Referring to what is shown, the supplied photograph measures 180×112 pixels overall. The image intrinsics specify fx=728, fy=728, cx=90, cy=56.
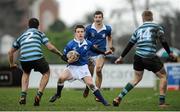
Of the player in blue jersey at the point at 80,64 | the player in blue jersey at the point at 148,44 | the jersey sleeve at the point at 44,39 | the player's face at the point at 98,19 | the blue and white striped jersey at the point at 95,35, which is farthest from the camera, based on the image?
the blue and white striped jersey at the point at 95,35

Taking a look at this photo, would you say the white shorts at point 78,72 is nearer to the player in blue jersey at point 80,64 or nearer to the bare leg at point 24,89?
the player in blue jersey at point 80,64

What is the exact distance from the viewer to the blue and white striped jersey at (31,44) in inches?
648

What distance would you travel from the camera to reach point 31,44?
1647 cm

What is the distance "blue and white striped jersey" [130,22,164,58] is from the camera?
16047 millimetres

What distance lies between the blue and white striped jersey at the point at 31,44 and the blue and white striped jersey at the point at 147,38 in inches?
85.2

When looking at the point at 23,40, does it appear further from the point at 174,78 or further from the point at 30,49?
the point at 174,78

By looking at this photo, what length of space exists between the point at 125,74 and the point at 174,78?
217 cm

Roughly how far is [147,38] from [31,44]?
8.62 ft

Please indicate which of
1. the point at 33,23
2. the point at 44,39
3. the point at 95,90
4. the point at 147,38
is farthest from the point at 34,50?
the point at 147,38

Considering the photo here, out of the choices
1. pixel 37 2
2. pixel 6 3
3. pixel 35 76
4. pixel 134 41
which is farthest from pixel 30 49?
pixel 37 2

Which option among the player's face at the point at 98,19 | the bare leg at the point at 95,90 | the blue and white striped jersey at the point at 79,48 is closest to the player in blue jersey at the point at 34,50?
the blue and white striped jersey at the point at 79,48

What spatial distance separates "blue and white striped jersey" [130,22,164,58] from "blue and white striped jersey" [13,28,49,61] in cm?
216

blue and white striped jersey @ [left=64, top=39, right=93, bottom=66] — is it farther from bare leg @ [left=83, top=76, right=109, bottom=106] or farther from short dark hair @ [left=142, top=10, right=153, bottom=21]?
short dark hair @ [left=142, top=10, right=153, bottom=21]

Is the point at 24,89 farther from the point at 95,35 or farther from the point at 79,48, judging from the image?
the point at 95,35
